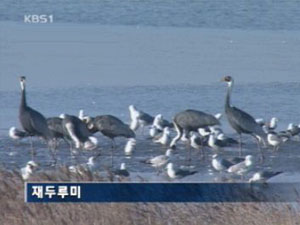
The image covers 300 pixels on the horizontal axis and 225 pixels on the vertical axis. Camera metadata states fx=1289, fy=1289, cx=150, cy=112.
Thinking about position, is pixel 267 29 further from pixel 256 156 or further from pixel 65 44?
pixel 256 156

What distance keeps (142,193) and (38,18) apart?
60.5 feet

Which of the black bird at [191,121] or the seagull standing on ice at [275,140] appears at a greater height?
the black bird at [191,121]

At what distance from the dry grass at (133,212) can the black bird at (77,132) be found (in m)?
5.00

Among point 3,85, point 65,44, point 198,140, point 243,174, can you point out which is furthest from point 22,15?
point 243,174

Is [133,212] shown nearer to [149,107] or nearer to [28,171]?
[28,171]

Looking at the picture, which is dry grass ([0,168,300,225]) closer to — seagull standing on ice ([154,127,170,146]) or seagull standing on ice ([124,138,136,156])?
seagull standing on ice ([124,138,136,156])

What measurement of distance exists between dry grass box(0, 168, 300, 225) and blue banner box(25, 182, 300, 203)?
0.17ft

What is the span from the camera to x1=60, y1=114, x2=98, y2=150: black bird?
13.8m

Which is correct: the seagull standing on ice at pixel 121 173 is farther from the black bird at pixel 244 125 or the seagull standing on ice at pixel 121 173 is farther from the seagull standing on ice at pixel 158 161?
the black bird at pixel 244 125

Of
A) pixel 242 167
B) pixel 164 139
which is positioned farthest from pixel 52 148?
pixel 242 167

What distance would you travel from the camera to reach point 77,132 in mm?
13883

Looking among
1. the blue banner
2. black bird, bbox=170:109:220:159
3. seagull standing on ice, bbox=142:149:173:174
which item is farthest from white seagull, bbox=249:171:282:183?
black bird, bbox=170:109:220:159

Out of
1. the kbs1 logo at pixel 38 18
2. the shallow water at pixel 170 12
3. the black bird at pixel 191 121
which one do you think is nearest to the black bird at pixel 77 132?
the black bird at pixel 191 121

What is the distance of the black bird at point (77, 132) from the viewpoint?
13.8 metres
